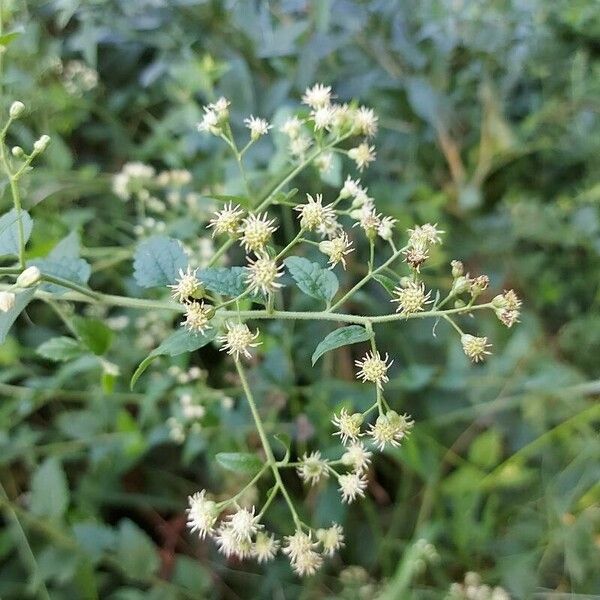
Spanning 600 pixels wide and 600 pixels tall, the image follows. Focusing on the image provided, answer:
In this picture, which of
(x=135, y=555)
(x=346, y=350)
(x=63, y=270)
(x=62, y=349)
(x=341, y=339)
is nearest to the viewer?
(x=341, y=339)

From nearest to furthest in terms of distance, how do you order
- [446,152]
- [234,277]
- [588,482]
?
[234,277], [588,482], [446,152]

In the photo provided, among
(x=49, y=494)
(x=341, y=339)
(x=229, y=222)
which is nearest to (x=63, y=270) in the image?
(x=229, y=222)

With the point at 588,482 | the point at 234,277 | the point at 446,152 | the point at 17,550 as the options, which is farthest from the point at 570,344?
the point at 17,550

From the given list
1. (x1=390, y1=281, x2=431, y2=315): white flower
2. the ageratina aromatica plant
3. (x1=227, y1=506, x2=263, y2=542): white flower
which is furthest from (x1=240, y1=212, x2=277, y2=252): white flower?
(x1=227, y1=506, x2=263, y2=542): white flower

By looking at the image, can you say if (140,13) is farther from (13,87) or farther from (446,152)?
(446,152)

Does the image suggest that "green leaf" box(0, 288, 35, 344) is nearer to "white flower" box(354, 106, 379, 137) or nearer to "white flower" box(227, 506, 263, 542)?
"white flower" box(227, 506, 263, 542)

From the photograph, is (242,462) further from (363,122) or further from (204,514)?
(363,122)
